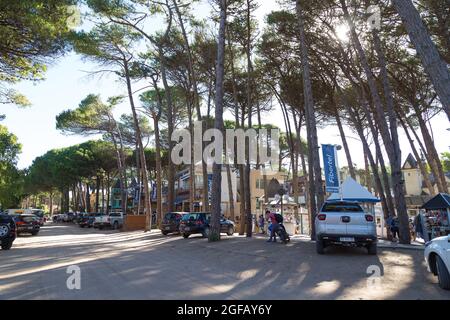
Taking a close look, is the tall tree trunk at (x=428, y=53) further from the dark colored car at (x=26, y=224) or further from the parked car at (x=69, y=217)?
the parked car at (x=69, y=217)

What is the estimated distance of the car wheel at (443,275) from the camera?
6691mm

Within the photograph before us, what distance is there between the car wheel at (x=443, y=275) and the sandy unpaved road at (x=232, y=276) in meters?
0.13

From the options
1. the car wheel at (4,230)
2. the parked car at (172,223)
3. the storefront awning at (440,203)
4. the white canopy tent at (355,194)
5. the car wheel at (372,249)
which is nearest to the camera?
the car wheel at (372,249)

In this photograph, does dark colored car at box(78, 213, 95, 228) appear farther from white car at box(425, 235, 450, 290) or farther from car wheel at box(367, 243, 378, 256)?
white car at box(425, 235, 450, 290)

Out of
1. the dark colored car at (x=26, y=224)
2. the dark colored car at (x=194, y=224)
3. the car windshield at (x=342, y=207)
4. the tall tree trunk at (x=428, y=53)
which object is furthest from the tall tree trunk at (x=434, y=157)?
the dark colored car at (x=26, y=224)

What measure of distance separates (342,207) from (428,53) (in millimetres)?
5406

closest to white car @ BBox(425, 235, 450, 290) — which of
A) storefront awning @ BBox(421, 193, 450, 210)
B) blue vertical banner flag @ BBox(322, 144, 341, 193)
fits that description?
storefront awning @ BBox(421, 193, 450, 210)

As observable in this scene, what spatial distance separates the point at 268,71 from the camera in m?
23.8

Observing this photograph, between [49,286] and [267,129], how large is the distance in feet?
118

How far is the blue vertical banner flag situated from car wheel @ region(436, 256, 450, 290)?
9.19 m

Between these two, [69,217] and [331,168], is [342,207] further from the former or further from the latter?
[69,217]

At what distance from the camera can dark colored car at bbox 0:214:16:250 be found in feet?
52.0
